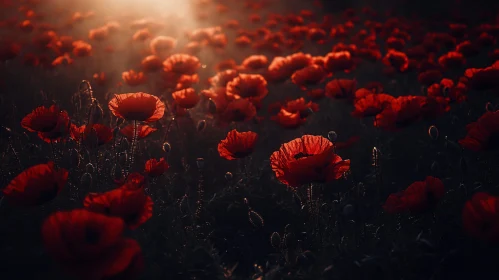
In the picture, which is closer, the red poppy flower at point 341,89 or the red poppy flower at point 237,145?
the red poppy flower at point 237,145

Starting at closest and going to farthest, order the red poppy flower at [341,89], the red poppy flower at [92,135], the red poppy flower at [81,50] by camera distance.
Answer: the red poppy flower at [92,135]
the red poppy flower at [341,89]
the red poppy flower at [81,50]

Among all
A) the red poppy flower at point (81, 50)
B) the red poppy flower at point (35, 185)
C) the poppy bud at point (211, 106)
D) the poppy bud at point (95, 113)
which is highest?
the red poppy flower at point (35, 185)

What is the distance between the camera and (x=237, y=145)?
113 inches

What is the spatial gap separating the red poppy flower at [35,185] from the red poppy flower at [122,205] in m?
0.32

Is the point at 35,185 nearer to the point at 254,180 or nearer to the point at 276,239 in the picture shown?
the point at 276,239

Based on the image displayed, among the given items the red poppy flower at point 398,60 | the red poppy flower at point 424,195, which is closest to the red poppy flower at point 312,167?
the red poppy flower at point 424,195

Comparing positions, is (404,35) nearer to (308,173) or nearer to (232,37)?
(232,37)

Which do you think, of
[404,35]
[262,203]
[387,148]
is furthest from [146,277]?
[404,35]

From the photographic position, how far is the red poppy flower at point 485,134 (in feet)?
7.68

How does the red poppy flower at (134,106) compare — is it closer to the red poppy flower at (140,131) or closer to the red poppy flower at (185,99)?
the red poppy flower at (140,131)

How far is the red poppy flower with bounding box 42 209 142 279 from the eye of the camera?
1.46m

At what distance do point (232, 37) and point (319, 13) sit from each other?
16.1 feet

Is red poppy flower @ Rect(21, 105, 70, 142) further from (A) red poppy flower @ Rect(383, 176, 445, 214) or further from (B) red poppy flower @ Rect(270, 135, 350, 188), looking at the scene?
(A) red poppy flower @ Rect(383, 176, 445, 214)

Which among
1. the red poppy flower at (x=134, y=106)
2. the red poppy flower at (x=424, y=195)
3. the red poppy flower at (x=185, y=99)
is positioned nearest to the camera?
the red poppy flower at (x=424, y=195)
